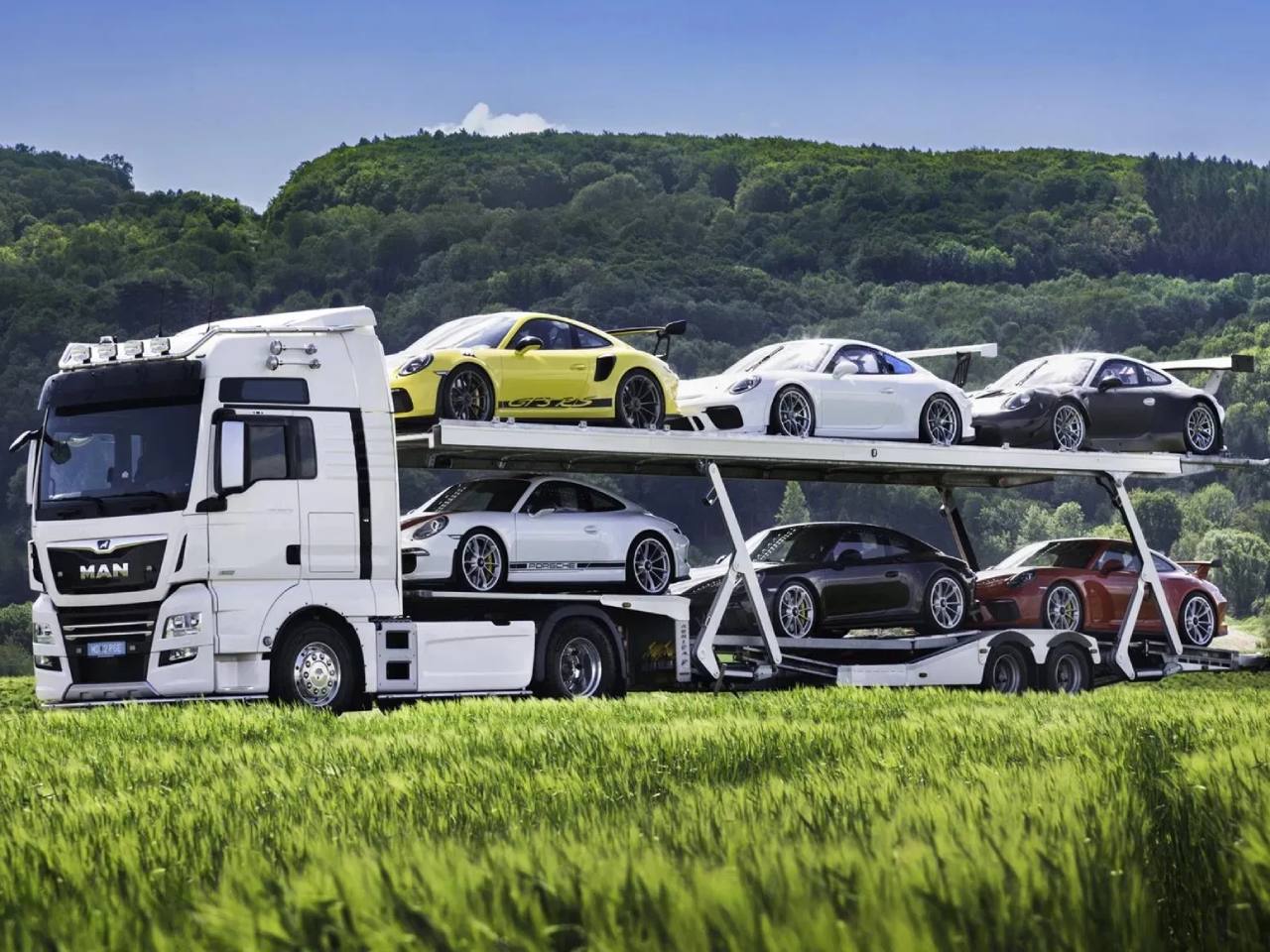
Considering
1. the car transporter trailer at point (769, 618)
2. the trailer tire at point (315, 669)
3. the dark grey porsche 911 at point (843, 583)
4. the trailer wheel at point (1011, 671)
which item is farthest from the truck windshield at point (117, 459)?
the trailer wheel at point (1011, 671)

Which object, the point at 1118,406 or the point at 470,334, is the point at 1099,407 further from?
the point at 470,334

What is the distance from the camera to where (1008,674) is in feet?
68.8

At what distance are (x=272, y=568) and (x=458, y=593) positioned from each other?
185 centimetres

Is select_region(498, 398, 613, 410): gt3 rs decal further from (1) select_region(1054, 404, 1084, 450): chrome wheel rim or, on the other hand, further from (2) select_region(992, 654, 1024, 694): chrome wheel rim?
(1) select_region(1054, 404, 1084, 450): chrome wheel rim

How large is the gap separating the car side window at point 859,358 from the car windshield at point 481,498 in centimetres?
433

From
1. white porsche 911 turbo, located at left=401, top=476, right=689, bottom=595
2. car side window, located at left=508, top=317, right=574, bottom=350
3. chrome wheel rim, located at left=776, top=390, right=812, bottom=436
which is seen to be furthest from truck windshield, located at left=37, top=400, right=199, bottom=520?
chrome wheel rim, located at left=776, top=390, right=812, bottom=436

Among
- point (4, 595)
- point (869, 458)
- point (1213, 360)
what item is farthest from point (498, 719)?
point (4, 595)

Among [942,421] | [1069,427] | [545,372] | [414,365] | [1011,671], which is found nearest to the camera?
[414,365]

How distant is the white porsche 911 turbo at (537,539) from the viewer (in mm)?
16734

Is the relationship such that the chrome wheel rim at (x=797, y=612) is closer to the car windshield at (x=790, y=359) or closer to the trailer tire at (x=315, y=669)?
the car windshield at (x=790, y=359)

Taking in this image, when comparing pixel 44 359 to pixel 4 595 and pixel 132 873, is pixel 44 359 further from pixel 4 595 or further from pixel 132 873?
pixel 132 873

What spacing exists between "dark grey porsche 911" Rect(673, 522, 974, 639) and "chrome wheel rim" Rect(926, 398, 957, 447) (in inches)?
46.8

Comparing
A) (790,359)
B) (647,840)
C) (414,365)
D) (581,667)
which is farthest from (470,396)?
(647,840)

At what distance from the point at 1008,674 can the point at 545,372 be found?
22.0ft
